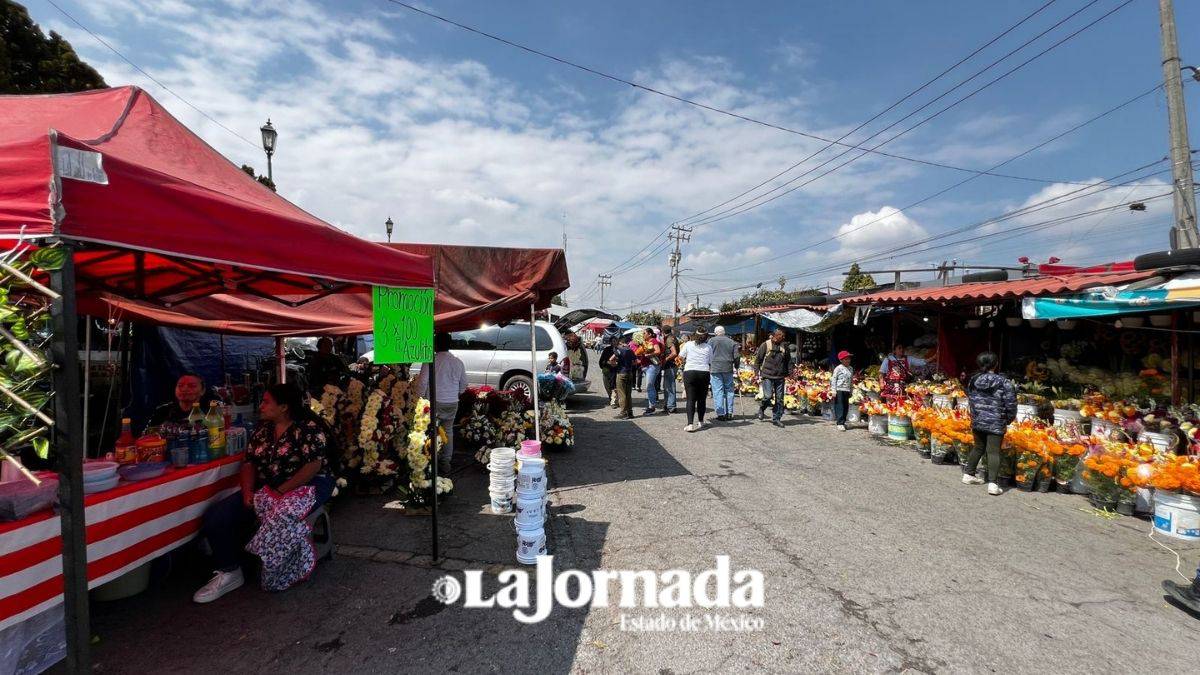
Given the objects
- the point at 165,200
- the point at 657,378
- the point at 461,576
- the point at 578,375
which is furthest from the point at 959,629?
the point at 578,375

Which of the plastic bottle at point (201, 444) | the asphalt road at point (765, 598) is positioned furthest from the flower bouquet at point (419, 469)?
the plastic bottle at point (201, 444)

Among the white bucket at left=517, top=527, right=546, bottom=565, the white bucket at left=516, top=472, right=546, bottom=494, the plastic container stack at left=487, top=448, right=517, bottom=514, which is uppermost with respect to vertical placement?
the white bucket at left=516, top=472, right=546, bottom=494

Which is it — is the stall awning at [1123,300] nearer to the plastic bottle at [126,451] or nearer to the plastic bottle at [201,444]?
the plastic bottle at [201,444]

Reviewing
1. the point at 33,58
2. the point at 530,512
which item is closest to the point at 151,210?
the point at 530,512

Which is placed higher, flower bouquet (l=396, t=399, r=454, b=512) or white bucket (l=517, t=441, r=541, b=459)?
white bucket (l=517, t=441, r=541, b=459)

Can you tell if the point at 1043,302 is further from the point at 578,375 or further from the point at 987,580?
the point at 578,375

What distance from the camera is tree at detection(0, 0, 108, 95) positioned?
35.6ft

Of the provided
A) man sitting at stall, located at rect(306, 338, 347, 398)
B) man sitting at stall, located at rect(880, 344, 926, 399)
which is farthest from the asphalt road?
man sitting at stall, located at rect(880, 344, 926, 399)

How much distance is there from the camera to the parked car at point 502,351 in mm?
11531

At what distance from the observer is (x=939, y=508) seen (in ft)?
18.9

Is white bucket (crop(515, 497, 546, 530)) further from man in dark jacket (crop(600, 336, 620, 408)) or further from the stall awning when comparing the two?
man in dark jacket (crop(600, 336, 620, 408))

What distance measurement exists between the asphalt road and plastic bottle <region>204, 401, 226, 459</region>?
3.05 ft

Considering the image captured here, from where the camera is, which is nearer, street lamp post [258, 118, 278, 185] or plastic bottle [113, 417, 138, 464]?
plastic bottle [113, 417, 138, 464]

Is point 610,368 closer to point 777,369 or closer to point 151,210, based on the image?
point 777,369
